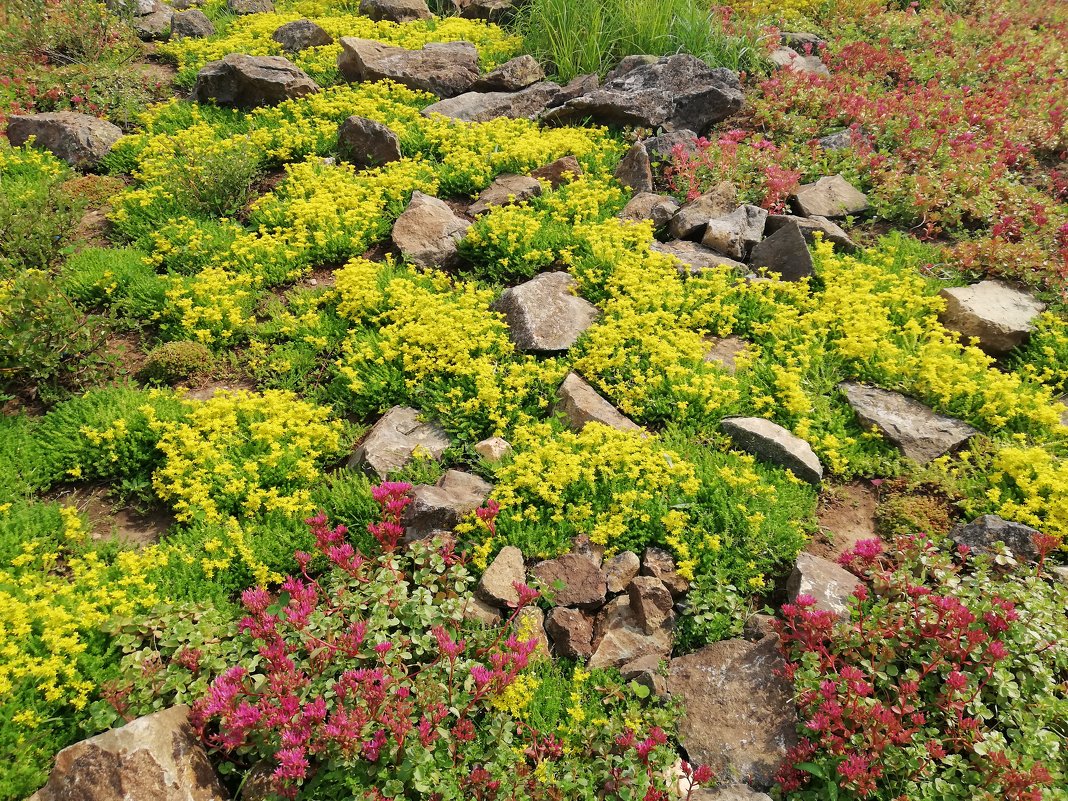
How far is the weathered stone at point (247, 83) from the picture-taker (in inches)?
471

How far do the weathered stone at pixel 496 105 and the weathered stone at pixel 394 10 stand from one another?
475cm

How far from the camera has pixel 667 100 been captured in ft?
37.6

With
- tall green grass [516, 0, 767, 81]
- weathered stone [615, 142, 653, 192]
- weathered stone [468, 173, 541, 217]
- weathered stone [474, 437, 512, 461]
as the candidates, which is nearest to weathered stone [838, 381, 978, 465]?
weathered stone [474, 437, 512, 461]

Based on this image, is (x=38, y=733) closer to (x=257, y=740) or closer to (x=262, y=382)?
(x=257, y=740)


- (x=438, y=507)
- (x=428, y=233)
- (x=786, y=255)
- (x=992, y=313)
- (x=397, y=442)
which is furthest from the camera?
(x=428, y=233)

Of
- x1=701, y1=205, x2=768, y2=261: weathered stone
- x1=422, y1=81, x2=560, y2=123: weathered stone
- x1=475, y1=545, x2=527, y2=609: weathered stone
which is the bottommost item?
x1=475, y1=545, x2=527, y2=609: weathered stone

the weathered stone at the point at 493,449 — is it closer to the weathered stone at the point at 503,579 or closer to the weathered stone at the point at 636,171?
the weathered stone at the point at 503,579

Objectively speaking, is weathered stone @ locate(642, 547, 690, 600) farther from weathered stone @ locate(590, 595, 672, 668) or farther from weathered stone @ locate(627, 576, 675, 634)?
weathered stone @ locate(590, 595, 672, 668)

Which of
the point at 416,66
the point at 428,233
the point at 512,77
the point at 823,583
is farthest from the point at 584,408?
the point at 416,66

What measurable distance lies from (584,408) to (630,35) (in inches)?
363

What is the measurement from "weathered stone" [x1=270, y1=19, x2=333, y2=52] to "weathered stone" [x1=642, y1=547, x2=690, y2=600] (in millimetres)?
12846

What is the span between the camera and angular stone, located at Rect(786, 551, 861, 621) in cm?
533

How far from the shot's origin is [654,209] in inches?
383

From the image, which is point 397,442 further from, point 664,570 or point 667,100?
point 667,100
